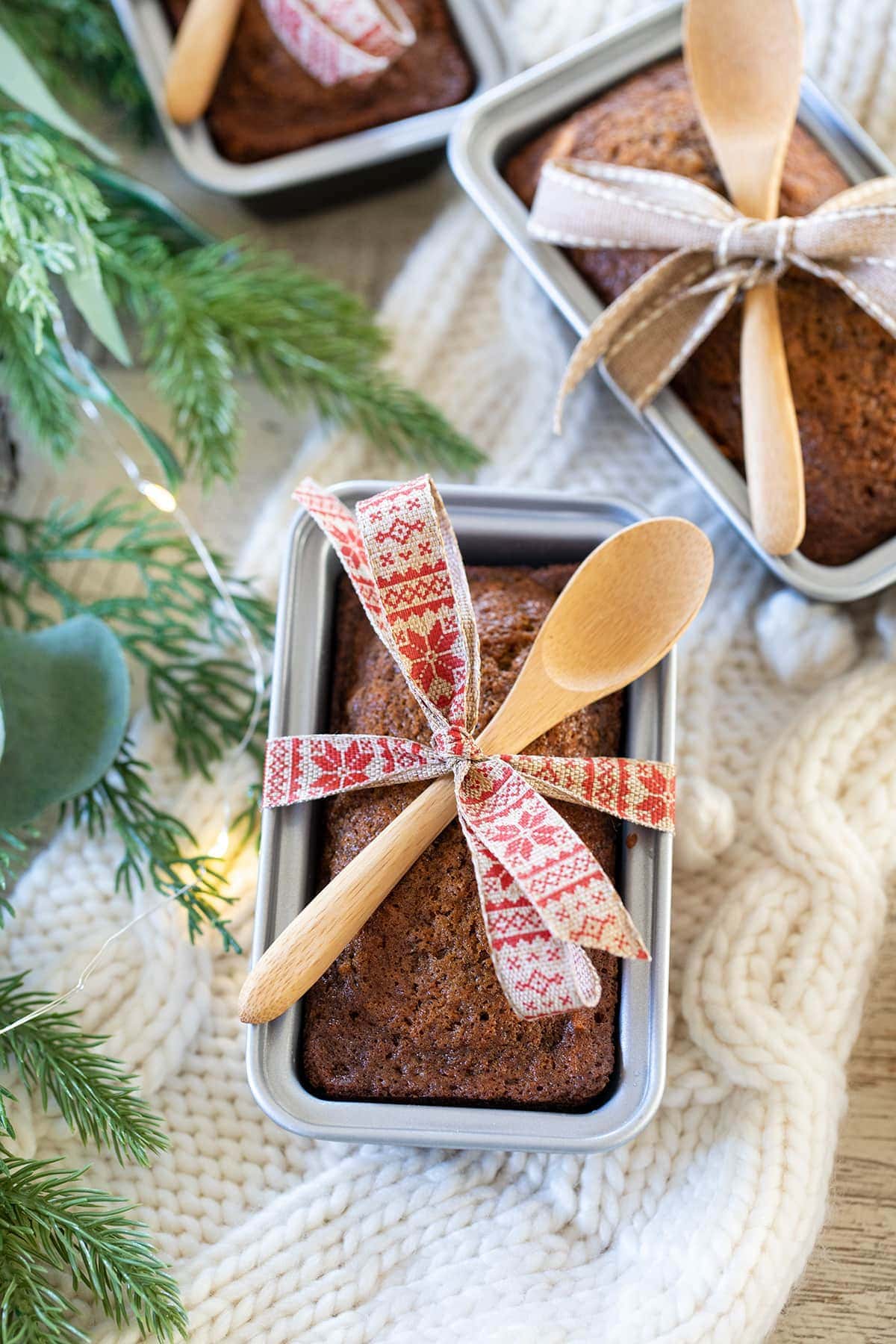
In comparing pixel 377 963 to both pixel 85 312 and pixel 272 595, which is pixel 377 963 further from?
pixel 85 312

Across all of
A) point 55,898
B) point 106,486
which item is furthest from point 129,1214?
point 106,486

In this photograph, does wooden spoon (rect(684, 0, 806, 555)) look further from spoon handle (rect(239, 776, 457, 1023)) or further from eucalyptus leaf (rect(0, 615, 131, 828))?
eucalyptus leaf (rect(0, 615, 131, 828))

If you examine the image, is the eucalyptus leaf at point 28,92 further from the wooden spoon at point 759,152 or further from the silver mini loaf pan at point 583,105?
the wooden spoon at point 759,152

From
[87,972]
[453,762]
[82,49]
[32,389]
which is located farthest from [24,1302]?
[82,49]

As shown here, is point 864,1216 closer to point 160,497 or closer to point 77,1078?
point 77,1078

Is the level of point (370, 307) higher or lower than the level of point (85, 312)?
higher

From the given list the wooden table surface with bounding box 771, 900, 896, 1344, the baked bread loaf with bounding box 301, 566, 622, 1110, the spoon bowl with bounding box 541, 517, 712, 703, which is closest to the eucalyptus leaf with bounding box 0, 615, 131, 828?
the baked bread loaf with bounding box 301, 566, 622, 1110

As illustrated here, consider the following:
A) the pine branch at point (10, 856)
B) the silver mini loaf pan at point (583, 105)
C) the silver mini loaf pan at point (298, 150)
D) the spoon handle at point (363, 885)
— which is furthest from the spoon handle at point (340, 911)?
the silver mini loaf pan at point (298, 150)

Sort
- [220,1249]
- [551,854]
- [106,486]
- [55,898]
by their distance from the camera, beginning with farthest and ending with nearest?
[106,486], [55,898], [220,1249], [551,854]
